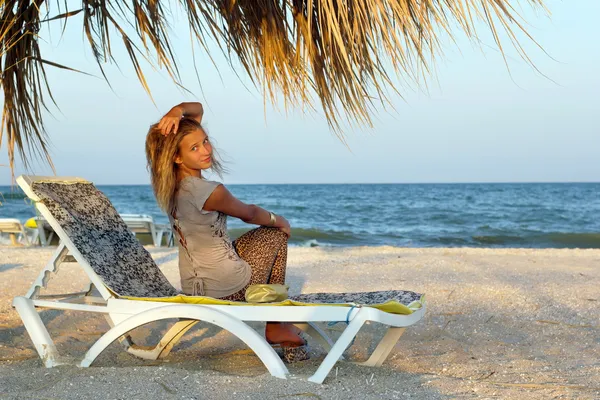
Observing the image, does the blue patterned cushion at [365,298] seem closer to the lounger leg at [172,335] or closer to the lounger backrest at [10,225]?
the lounger leg at [172,335]

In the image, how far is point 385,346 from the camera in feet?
9.33

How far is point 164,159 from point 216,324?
0.79 meters

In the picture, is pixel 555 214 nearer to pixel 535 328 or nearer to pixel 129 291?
pixel 535 328

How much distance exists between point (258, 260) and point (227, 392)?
77 centimetres

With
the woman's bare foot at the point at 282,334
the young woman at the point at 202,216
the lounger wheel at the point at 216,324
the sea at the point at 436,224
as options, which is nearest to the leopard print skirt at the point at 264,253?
the young woman at the point at 202,216

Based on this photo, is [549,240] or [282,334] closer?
[282,334]

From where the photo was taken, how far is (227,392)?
2268mm

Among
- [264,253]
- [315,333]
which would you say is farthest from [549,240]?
[264,253]

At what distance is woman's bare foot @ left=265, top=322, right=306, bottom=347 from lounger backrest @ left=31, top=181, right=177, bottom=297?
0.49 metres

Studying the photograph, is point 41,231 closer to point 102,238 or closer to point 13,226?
point 13,226

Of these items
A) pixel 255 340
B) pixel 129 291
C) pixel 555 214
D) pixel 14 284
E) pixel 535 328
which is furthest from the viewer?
pixel 555 214

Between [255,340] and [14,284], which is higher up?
[255,340]

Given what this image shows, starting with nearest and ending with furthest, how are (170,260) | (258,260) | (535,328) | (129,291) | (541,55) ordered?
1. (541,55)
2. (129,291)
3. (258,260)
4. (535,328)
5. (170,260)

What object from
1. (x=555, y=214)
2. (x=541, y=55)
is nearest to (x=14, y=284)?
(x=541, y=55)
